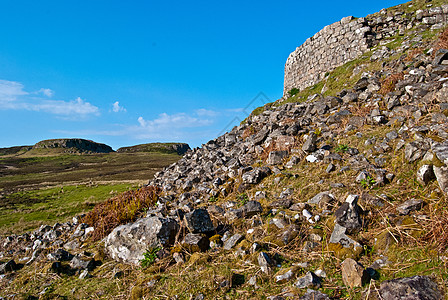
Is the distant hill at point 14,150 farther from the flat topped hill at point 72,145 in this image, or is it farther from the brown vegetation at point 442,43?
the brown vegetation at point 442,43

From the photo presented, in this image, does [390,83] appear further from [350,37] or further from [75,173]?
[75,173]

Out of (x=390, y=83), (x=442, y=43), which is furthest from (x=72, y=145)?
(x=442, y=43)

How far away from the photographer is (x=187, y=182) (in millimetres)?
9141

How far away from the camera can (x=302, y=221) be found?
475 cm

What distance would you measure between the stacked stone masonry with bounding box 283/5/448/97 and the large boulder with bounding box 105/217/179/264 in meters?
13.1

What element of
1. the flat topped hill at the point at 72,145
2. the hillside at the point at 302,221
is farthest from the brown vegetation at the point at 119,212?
the flat topped hill at the point at 72,145

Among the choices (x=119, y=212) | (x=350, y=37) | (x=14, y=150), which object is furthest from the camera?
(x=14, y=150)

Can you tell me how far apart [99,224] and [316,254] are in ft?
21.7

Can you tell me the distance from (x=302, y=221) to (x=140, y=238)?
343 centimetres

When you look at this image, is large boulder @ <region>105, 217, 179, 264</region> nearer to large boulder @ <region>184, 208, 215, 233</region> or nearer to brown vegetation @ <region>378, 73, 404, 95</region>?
large boulder @ <region>184, 208, 215, 233</region>

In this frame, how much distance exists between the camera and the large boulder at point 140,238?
5.08 metres

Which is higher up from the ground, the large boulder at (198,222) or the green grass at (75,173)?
the green grass at (75,173)

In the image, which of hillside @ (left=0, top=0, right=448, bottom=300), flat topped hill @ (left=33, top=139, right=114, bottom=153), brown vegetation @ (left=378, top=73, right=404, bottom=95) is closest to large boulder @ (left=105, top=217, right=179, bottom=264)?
hillside @ (left=0, top=0, right=448, bottom=300)

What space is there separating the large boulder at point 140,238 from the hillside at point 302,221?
0.08ft
